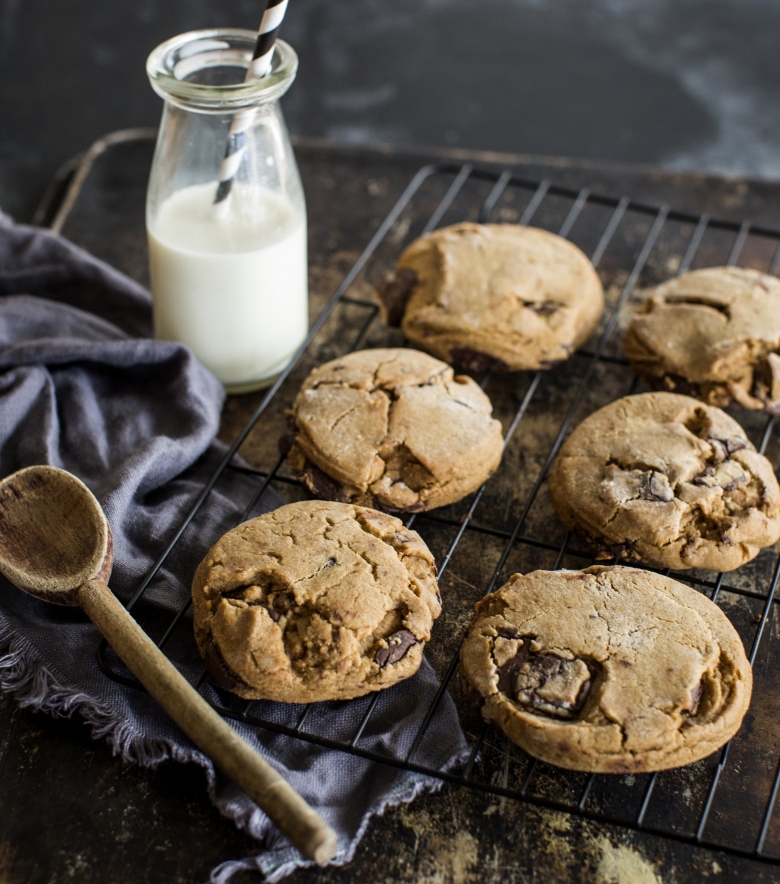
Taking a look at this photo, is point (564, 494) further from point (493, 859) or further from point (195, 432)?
point (195, 432)

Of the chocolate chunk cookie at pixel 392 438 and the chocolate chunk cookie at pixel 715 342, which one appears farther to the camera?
the chocolate chunk cookie at pixel 715 342

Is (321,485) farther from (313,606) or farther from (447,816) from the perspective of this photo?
(447,816)

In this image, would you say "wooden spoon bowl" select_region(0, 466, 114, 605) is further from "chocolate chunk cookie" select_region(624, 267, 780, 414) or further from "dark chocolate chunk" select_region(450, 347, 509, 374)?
"chocolate chunk cookie" select_region(624, 267, 780, 414)

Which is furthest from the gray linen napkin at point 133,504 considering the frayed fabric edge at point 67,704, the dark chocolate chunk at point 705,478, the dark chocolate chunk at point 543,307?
the dark chocolate chunk at point 543,307

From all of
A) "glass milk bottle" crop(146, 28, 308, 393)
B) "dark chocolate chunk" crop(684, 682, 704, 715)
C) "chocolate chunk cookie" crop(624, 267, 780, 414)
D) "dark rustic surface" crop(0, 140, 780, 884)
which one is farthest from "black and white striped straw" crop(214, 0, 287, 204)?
"dark chocolate chunk" crop(684, 682, 704, 715)

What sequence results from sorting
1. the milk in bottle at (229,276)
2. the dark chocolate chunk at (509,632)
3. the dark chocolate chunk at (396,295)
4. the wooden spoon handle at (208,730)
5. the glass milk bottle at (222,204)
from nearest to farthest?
the wooden spoon handle at (208,730), the dark chocolate chunk at (509,632), the glass milk bottle at (222,204), the milk in bottle at (229,276), the dark chocolate chunk at (396,295)

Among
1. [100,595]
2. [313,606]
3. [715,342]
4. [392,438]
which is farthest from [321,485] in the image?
[715,342]

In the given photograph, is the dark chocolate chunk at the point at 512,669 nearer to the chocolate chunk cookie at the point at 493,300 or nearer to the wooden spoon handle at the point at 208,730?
the wooden spoon handle at the point at 208,730
